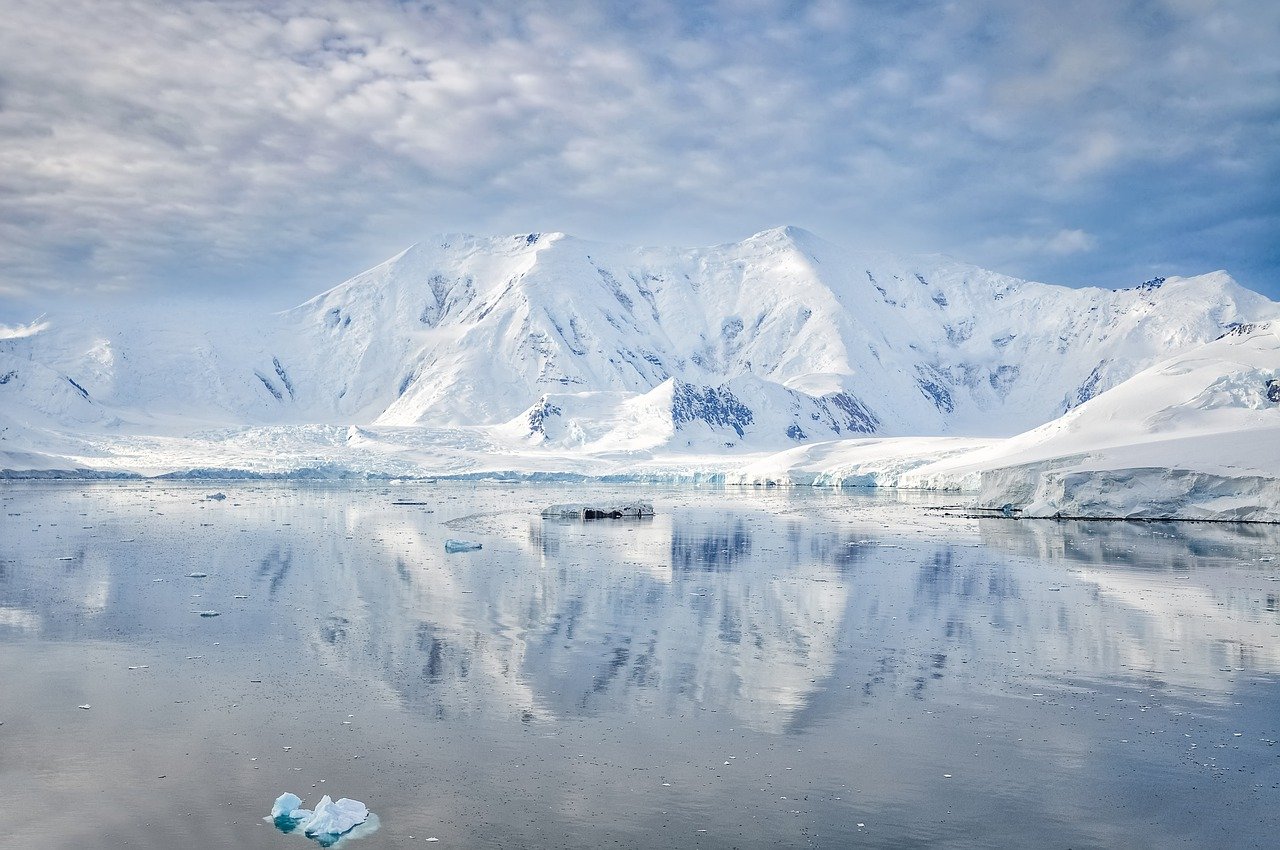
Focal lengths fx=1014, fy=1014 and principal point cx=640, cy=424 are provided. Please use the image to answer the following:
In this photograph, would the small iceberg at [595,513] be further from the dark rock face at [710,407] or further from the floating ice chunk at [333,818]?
the dark rock face at [710,407]

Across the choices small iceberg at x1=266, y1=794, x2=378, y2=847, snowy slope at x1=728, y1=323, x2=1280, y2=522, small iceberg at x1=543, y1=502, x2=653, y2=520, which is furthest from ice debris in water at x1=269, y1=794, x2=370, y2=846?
snowy slope at x1=728, y1=323, x2=1280, y2=522

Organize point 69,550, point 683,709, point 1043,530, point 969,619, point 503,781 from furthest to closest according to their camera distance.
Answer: point 1043,530 < point 69,550 < point 969,619 < point 683,709 < point 503,781

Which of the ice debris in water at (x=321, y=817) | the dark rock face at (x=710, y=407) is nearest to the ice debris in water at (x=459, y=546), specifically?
the ice debris in water at (x=321, y=817)

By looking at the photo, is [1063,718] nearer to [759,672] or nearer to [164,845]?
[759,672]

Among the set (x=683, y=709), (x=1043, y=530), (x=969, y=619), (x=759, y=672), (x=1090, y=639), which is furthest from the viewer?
(x=1043, y=530)

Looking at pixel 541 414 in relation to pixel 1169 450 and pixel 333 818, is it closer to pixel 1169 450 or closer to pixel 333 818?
pixel 1169 450

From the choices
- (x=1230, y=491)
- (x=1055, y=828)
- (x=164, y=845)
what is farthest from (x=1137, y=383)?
(x=164, y=845)

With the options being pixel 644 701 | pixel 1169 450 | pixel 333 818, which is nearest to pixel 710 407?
pixel 1169 450
